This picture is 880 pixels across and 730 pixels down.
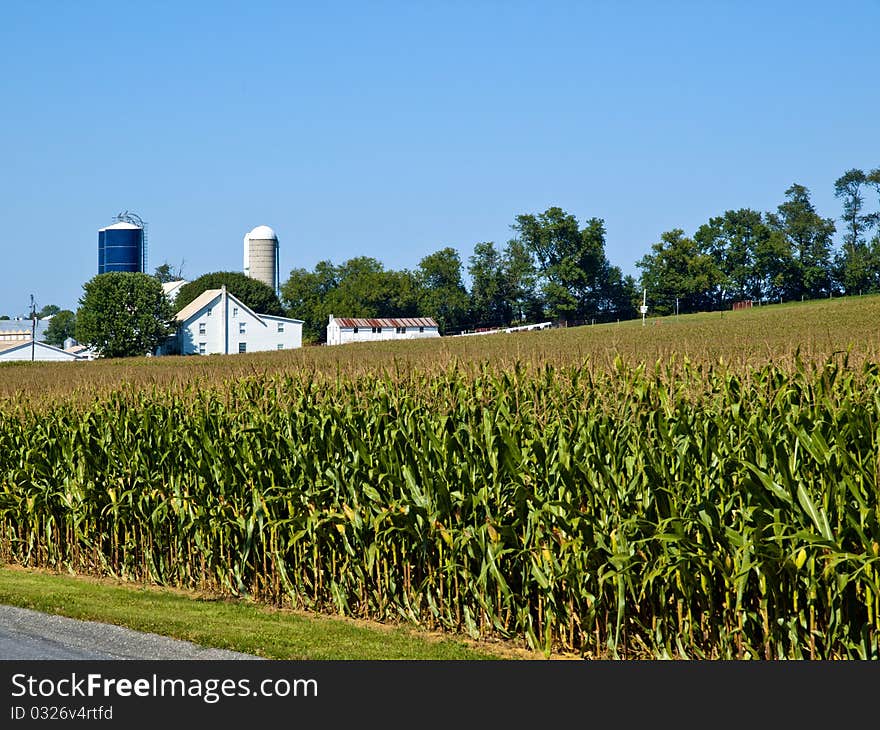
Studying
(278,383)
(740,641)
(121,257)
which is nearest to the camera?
(740,641)

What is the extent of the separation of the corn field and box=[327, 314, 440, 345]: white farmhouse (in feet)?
345

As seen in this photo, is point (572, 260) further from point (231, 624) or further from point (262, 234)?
point (231, 624)

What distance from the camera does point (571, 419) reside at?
11.0 m

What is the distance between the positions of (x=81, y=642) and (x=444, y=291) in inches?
4977

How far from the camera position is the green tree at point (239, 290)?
425 ft

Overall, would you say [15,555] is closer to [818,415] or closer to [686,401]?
[686,401]

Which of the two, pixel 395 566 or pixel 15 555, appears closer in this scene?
pixel 395 566

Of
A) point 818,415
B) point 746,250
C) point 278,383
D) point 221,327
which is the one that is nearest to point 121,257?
point 221,327

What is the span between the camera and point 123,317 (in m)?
103

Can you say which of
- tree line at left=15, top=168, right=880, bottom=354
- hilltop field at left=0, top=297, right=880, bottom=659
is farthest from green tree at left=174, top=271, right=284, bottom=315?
hilltop field at left=0, top=297, right=880, bottom=659

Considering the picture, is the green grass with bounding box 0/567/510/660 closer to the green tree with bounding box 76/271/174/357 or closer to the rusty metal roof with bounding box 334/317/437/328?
the green tree with bounding box 76/271/174/357

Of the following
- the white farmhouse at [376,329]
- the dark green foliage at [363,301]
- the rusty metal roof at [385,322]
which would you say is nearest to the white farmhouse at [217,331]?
the white farmhouse at [376,329]

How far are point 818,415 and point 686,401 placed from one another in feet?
5.23

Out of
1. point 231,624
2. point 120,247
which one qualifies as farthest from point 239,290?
point 231,624
